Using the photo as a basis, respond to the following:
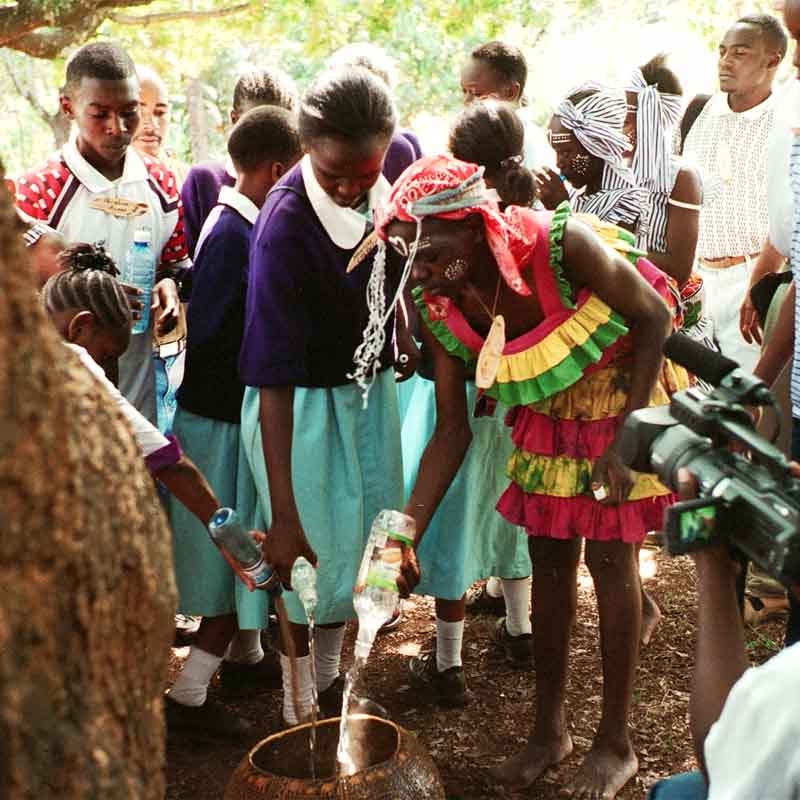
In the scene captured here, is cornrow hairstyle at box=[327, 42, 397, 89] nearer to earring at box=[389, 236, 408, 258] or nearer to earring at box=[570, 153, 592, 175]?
earring at box=[570, 153, 592, 175]

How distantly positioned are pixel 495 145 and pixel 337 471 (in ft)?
4.07

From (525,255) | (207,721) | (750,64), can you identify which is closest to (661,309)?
(525,255)

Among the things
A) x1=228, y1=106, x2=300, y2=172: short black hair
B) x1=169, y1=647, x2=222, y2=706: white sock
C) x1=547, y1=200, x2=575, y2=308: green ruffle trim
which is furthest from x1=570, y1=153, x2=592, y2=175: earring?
x1=169, y1=647, x2=222, y2=706: white sock

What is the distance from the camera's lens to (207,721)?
3.61m

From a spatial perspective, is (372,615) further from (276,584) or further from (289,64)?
(289,64)

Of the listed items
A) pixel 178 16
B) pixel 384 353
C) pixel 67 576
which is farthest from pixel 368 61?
pixel 178 16

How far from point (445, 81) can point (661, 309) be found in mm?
14398

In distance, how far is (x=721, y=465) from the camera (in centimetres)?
162

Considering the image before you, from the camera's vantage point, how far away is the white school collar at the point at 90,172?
3.69m

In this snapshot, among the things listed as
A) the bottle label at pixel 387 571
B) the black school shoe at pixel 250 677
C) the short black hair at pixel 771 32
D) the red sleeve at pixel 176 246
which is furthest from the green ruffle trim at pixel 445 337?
the short black hair at pixel 771 32

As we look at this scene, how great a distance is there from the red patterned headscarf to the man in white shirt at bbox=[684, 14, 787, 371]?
259cm

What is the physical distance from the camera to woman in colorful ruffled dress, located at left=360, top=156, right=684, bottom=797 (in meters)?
2.92

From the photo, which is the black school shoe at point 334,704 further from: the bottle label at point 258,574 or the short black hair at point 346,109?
the short black hair at point 346,109

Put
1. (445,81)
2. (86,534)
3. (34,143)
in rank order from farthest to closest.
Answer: (34,143) < (445,81) < (86,534)
